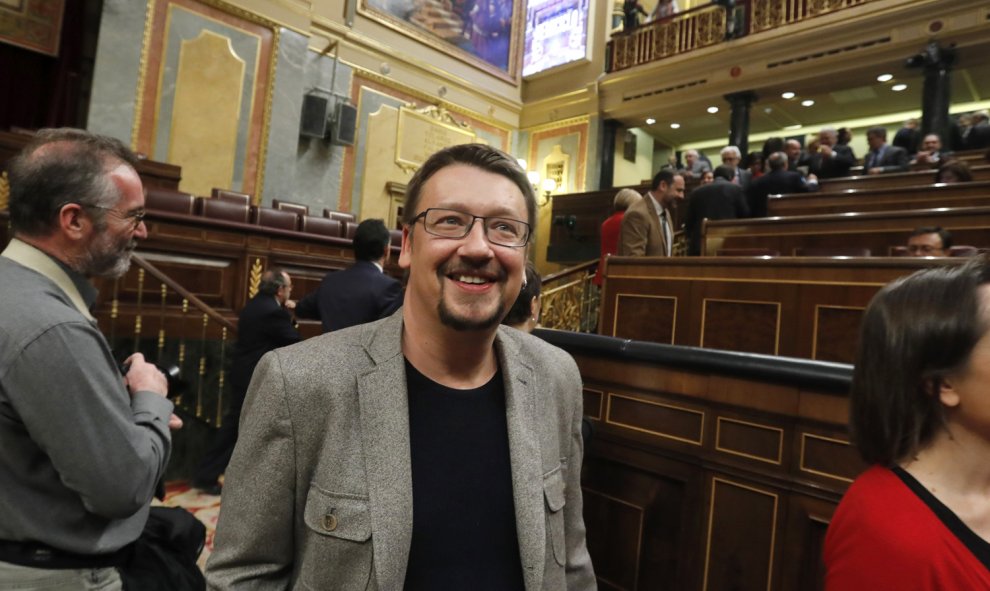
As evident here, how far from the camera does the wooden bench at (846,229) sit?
372 cm

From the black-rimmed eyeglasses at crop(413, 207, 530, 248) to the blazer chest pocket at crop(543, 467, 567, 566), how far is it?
0.40 metres

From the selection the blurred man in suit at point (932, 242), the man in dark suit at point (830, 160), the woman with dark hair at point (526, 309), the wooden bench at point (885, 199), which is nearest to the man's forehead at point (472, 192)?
the woman with dark hair at point (526, 309)

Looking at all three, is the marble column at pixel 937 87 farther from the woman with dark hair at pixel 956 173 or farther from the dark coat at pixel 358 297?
the dark coat at pixel 358 297

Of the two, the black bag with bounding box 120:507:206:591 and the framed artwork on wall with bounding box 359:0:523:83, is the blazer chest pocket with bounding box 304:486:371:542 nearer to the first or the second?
the black bag with bounding box 120:507:206:591

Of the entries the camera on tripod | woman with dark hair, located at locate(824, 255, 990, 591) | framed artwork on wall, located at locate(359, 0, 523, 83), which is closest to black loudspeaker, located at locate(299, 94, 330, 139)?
framed artwork on wall, located at locate(359, 0, 523, 83)

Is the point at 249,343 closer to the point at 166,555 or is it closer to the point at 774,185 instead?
the point at 166,555

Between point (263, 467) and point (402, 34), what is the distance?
1096cm

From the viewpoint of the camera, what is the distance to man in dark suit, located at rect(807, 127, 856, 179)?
6945mm

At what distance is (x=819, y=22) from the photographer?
8.62m

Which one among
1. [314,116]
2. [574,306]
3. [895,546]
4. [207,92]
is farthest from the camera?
[314,116]

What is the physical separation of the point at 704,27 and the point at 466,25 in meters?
4.50

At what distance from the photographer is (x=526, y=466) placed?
938 millimetres

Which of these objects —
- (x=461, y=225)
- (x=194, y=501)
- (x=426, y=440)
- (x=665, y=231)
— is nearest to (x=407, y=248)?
(x=461, y=225)

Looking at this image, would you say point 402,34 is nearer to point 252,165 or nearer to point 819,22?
point 252,165
